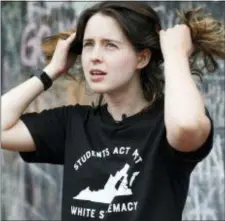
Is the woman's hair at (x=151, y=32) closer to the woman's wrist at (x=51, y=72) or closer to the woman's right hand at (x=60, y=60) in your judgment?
the woman's right hand at (x=60, y=60)

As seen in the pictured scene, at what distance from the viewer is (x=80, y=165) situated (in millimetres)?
2828

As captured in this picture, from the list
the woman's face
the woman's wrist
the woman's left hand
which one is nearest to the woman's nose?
the woman's face

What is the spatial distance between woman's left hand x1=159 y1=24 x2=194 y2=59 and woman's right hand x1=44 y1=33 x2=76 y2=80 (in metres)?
0.44

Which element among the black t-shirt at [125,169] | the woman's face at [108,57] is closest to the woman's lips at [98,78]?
the woman's face at [108,57]

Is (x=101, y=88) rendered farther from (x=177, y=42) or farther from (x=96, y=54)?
(x=177, y=42)

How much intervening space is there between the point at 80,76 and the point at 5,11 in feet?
4.59

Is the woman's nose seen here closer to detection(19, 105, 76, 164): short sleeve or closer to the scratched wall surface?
detection(19, 105, 76, 164): short sleeve

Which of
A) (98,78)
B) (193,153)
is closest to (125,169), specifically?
(193,153)

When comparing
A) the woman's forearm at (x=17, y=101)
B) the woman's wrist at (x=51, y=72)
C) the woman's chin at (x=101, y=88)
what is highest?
the woman's wrist at (x=51, y=72)

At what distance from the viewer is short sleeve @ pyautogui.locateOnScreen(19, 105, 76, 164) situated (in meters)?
3.00

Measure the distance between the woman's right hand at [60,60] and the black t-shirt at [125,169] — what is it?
263mm

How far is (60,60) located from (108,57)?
1.27 feet

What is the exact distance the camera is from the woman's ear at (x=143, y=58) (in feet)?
9.59

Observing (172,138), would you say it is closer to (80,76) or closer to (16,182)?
(80,76)
